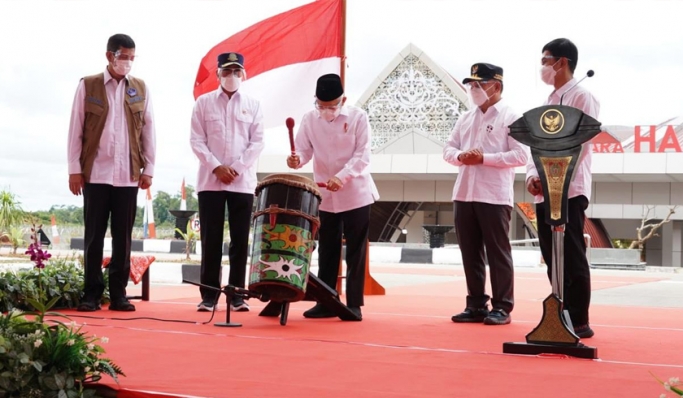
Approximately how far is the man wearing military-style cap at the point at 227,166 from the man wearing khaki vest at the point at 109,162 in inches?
17.5

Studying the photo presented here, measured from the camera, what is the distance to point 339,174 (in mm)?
5770

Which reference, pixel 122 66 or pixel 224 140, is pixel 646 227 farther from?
pixel 122 66

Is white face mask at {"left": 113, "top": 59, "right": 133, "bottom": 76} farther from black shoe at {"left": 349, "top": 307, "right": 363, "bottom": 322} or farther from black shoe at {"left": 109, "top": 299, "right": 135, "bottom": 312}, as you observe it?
black shoe at {"left": 349, "top": 307, "right": 363, "bottom": 322}

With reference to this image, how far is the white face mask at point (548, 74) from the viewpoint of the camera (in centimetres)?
492

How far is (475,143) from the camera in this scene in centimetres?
591

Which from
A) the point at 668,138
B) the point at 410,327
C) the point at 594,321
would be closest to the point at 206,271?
the point at 410,327

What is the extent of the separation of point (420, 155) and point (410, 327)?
74.0 feet

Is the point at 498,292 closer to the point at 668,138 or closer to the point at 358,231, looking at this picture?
the point at 358,231

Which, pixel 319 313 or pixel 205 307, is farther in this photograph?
pixel 205 307

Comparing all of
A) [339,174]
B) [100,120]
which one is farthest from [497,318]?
[100,120]

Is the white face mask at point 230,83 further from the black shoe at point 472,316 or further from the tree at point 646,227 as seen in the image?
the tree at point 646,227

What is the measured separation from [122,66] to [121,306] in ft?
5.48

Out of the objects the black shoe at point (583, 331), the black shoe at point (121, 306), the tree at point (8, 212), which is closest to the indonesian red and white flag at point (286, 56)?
the black shoe at point (121, 306)

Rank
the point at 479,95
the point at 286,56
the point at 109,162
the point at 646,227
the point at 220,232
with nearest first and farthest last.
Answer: the point at 479,95
the point at 109,162
the point at 220,232
the point at 286,56
the point at 646,227
